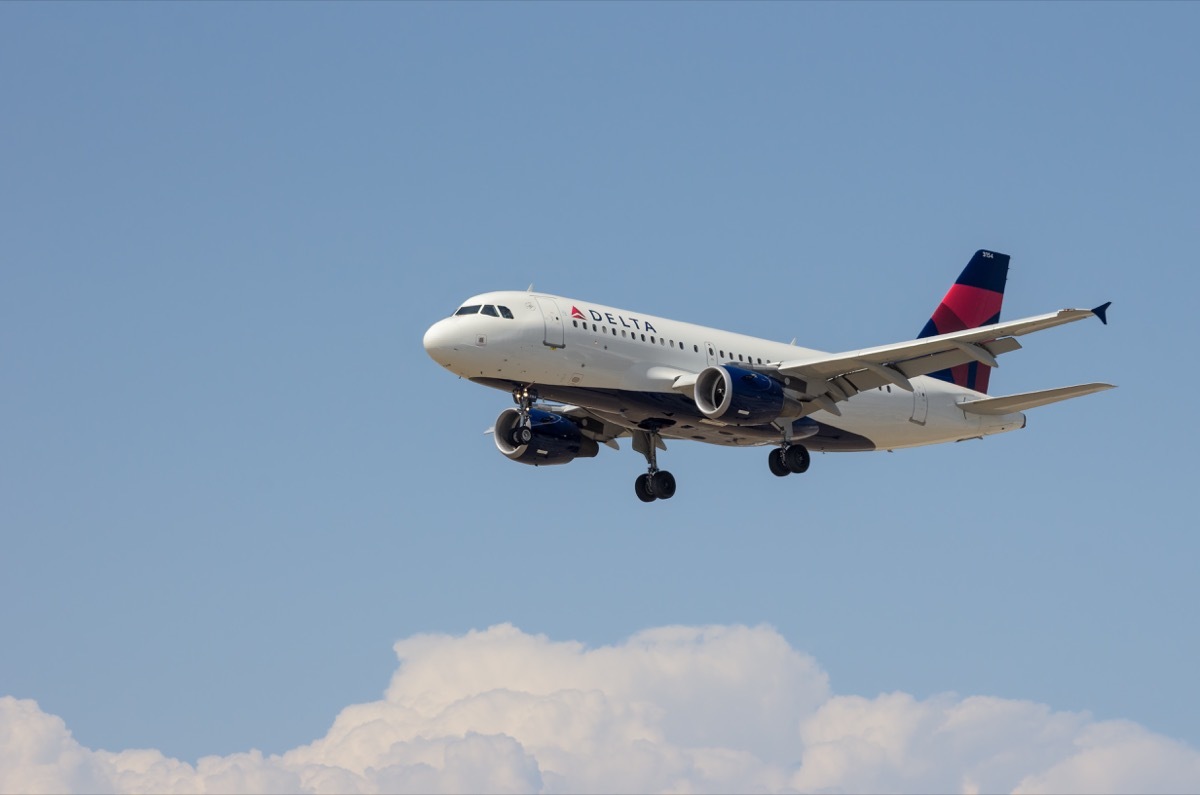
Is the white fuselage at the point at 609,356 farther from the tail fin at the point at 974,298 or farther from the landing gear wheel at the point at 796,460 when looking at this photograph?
the tail fin at the point at 974,298

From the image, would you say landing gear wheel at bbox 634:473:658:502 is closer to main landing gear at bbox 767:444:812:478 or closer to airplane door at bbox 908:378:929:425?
main landing gear at bbox 767:444:812:478

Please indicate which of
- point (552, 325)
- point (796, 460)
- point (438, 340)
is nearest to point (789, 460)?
point (796, 460)

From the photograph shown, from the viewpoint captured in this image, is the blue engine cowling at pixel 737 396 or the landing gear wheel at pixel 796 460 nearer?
the blue engine cowling at pixel 737 396

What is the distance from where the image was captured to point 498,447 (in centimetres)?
5778

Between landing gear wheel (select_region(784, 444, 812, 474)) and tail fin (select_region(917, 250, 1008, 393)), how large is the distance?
1142 cm

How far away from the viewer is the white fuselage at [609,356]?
4991 centimetres

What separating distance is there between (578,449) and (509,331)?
952 centimetres

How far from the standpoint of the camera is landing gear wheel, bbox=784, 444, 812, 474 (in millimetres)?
55281

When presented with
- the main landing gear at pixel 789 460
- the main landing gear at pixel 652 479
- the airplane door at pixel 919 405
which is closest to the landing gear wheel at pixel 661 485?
the main landing gear at pixel 652 479

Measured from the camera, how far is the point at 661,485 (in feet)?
189

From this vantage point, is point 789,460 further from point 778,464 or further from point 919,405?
point 919,405

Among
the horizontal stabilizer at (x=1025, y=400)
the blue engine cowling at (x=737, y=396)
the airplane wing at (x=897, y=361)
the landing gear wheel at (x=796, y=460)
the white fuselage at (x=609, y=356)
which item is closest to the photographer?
the airplane wing at (x=897, y=361)

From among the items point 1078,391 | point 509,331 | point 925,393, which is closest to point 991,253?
point 925,393

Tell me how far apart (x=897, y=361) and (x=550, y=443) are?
12066 mm
